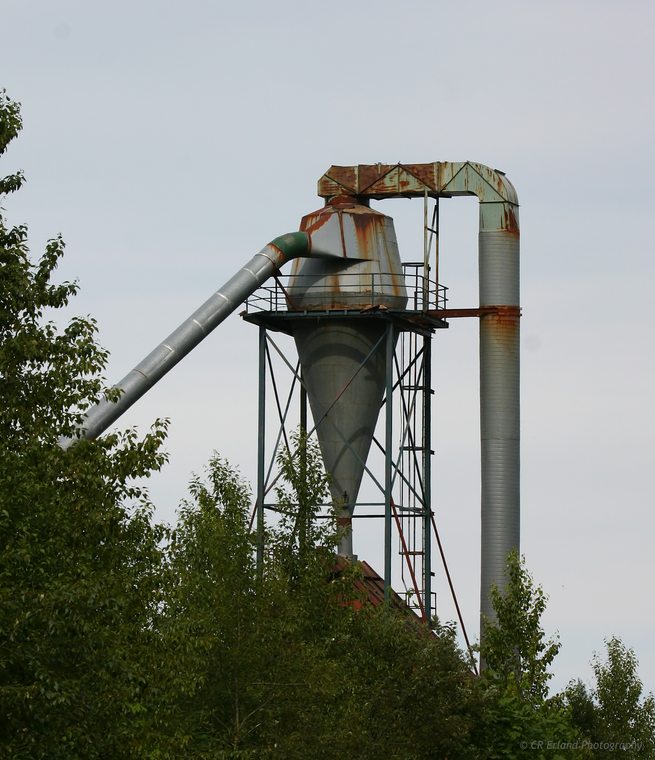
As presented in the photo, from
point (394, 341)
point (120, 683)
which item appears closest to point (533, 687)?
point (394, 341)

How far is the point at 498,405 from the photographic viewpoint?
5738cm

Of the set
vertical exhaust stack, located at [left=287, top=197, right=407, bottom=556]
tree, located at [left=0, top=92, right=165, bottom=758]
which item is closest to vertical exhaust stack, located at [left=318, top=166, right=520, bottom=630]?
vertical exhaust stack, located at [left=287, top=197, right=407, bottom=556]

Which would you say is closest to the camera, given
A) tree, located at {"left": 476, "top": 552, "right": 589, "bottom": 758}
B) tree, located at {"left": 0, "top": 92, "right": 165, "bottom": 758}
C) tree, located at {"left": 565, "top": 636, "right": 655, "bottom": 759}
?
tree, located at {"left": 0, "top": 92, "right": 165, "bottom": 758}

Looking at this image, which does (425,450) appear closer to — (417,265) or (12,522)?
(417,265)

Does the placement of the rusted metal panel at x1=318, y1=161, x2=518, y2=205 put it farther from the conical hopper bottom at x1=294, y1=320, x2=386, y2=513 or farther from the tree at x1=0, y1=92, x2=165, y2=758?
the tree at x1=0, y1=92, x2=165, y2=758

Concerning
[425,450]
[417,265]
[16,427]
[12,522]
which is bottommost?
[12,522]

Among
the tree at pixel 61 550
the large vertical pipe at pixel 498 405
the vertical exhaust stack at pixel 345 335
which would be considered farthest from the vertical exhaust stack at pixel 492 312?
the tree at pixel 61 550

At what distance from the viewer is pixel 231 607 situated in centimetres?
4044

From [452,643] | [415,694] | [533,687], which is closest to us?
[415,694]

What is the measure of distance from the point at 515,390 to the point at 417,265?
4.72 m

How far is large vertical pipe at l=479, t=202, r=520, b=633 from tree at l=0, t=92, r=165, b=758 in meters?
26.8

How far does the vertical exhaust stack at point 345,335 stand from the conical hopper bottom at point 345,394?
29 mm

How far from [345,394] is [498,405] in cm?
479

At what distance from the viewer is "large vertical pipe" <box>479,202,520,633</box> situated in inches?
2253
